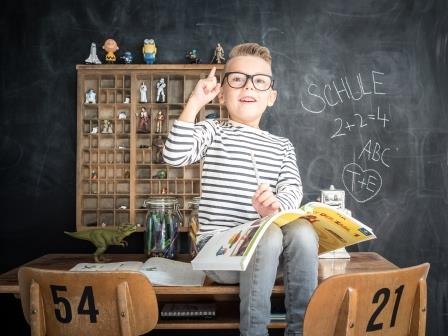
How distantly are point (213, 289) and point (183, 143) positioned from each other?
491 millimetres

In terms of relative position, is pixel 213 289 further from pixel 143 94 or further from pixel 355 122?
pixel 355 122

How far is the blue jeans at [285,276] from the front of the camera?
1467mm

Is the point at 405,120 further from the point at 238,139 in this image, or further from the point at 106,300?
the point at 106,300

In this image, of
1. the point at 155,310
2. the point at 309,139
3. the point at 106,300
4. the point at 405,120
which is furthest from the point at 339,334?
the point at 405,120

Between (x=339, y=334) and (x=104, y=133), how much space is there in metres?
2.40

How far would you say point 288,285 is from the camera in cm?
154

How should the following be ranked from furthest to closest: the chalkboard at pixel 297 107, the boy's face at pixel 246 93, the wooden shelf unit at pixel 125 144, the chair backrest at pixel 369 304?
the chalkboard at pixel 297 107, the wooden shelf unit at pixel 125 144, the boy's face at pixel 246 93, the chair backrest at pixel 369 304

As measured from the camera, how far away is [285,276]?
1.56 m

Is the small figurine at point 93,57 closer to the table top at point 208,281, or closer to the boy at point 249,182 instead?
the table top at point 208,281

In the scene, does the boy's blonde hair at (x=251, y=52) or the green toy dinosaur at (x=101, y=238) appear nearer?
the boy's blonde hair at (x=251, y=52)

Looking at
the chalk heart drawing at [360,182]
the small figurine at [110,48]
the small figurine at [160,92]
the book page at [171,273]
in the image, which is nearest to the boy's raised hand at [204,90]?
the book page at [171,273]

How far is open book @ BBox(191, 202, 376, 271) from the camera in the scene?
4.37 ft

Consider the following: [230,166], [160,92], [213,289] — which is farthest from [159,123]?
[213,289]

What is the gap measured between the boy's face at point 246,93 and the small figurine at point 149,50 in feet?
4.98
